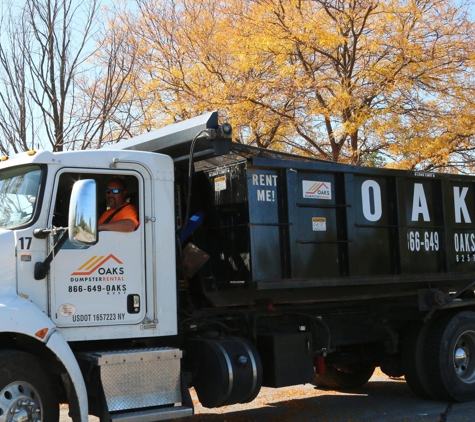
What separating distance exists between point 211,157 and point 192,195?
0.47 m

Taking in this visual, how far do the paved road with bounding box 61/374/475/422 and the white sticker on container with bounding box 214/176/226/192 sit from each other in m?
2.58

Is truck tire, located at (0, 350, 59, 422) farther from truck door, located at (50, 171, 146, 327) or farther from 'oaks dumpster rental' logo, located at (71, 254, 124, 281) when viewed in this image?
'oaks dumpster rental' logo, located at (71, 254, 124, 281)

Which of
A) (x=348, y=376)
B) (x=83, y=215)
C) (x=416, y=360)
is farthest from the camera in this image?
(x=348, y=376)

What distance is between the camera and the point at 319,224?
22.5 ft

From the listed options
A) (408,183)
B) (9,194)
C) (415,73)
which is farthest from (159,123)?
(9,194)

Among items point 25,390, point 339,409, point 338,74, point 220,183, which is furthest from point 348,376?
point 338,74

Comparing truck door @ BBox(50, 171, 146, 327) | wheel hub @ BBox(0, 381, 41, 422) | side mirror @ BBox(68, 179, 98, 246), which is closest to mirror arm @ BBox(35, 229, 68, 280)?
truck door @ BBox(50, 171, 146, 327)

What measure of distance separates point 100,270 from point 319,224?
232cm

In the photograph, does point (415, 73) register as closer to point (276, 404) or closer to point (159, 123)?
point (159, 123)

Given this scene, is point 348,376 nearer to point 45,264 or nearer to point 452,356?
point 452,356

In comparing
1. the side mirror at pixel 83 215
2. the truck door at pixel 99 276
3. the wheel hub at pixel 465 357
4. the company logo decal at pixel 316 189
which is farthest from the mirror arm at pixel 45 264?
the wheel hub at pixel 465 357

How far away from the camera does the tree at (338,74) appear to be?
14.1m

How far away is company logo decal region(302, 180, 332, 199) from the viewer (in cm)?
678

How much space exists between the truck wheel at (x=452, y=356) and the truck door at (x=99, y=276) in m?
3.82
